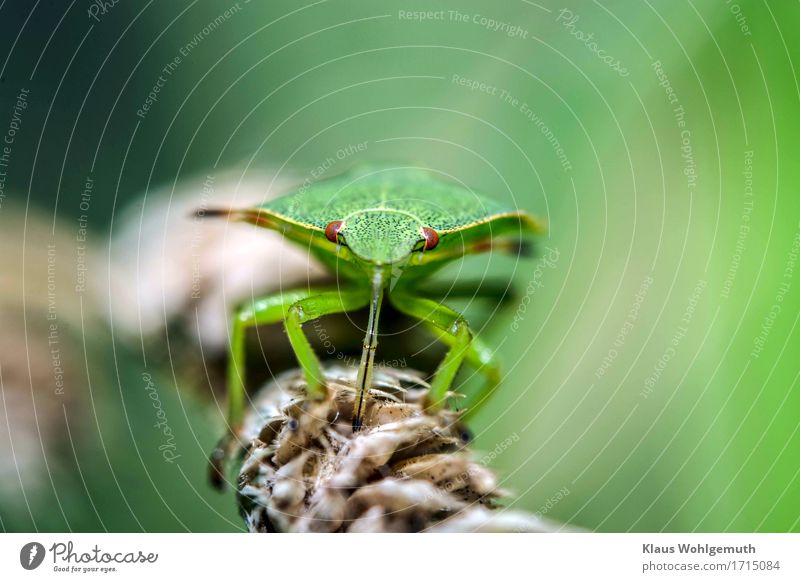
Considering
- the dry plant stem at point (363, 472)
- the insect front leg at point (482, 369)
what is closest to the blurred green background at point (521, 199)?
the insect front leg at point (482, 369)

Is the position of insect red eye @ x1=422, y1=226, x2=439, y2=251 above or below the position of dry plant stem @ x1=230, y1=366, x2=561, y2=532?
above

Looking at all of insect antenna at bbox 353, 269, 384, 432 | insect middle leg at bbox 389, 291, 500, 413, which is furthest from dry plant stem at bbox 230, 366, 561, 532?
insect middle leg at bbox 389, 291, 500, 413

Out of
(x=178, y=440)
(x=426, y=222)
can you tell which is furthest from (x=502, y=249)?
(x=178, y=440)

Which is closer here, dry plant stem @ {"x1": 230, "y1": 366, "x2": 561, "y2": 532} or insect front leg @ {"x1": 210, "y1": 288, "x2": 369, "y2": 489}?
dry plant stem @ {"x1": 230, "y1": 366, "x2": 561, "y2": 532}

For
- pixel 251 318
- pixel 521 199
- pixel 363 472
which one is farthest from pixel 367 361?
pixel 521 199

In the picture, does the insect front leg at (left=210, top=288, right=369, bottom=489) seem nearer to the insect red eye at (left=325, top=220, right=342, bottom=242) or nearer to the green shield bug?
the green shield bug

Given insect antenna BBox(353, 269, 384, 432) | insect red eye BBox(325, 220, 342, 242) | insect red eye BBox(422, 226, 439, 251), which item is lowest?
insect antenna BBox(353, 269, 384, 432)

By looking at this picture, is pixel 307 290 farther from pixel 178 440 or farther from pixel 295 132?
pixel 295 132
